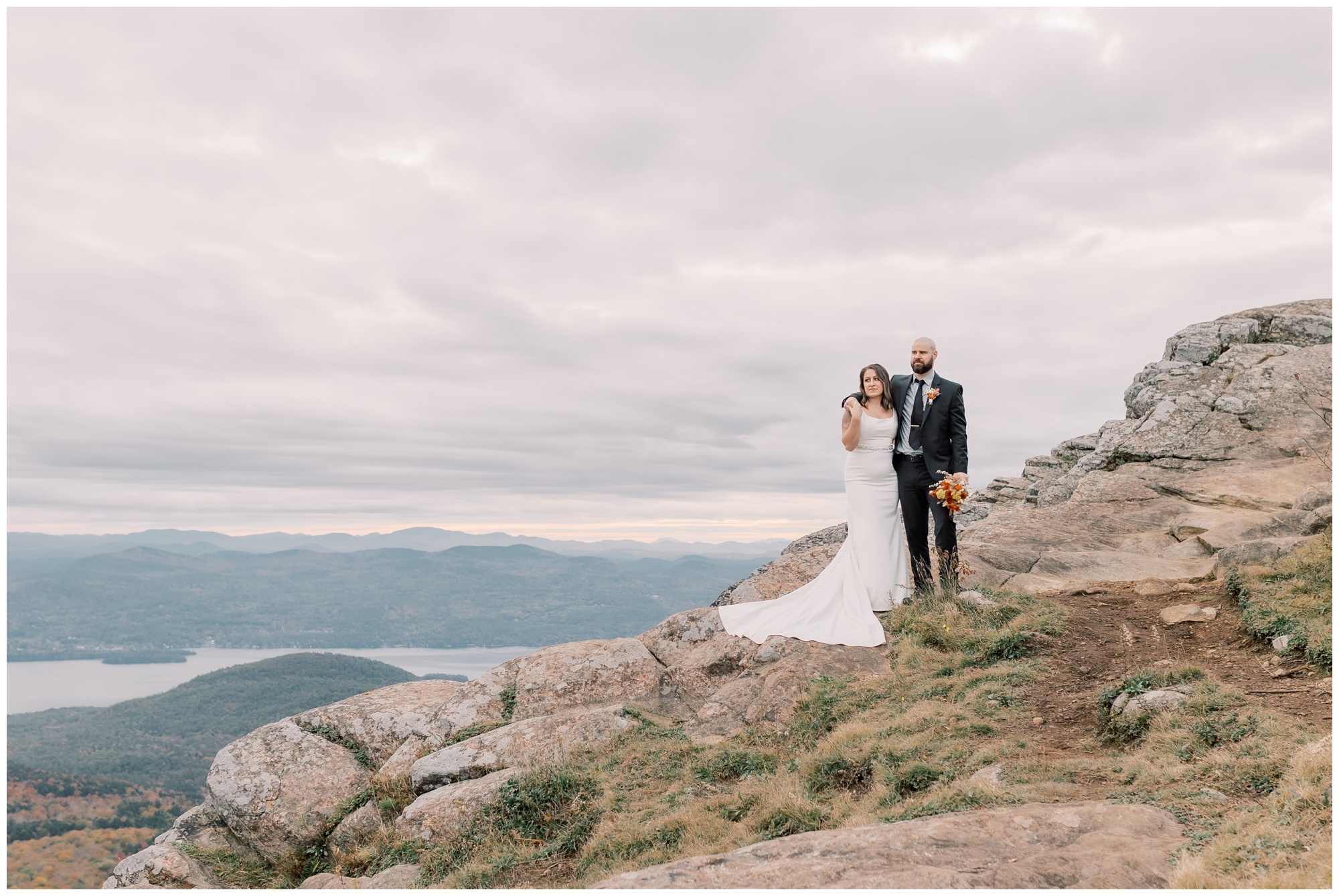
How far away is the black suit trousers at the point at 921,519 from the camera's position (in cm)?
1223

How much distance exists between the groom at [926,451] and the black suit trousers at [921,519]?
0.04 feet

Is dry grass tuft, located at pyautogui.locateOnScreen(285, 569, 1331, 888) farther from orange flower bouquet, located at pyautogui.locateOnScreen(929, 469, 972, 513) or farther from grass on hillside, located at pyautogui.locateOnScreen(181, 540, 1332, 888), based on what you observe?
orange flower bouquet, located at pyautogui.locateOnScreen(929, 469, 972, 513)

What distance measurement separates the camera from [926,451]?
12.3 metres

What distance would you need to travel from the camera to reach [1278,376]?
20344mm

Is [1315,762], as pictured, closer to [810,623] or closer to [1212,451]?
[810,623]

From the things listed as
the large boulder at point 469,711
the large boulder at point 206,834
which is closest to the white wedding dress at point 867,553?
the large boulder at point 469,711

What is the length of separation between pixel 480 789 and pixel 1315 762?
8.19 meters

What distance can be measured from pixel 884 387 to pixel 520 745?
8.17 m

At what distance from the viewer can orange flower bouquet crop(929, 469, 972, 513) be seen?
11.6 m

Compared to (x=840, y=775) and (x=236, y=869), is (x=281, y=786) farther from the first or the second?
(x=840, y=775)

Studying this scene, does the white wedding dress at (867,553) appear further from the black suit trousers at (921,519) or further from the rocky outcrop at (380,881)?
the rocky outcrop at (380,881)

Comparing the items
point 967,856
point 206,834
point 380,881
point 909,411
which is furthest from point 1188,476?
point 206,834

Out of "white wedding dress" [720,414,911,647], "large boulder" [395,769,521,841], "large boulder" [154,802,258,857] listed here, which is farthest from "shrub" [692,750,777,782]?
"large boulder" [154,802,258,857]

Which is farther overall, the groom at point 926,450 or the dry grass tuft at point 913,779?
the groom at point 926,450
